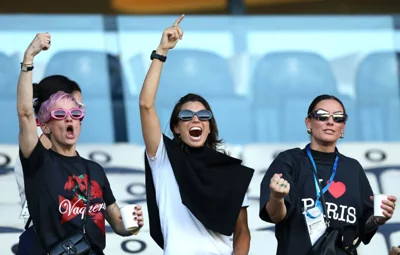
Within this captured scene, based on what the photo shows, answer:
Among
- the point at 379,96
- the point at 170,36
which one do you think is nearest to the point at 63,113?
the point at 170,36

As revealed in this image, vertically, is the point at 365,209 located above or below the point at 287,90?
below

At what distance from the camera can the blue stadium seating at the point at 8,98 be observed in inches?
352

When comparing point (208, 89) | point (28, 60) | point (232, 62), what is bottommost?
point (28, 60)

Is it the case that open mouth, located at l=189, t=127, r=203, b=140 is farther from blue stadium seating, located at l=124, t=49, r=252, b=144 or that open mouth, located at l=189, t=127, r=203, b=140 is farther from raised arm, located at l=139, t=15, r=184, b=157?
blue stadium seating, located at l=124, t=49, r=252, b=144

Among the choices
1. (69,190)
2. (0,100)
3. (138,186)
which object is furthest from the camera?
(0,100)

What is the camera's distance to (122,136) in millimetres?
9102

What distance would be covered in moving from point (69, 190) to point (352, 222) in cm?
146

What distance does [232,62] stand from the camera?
9.38m

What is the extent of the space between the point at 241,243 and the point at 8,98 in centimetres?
379

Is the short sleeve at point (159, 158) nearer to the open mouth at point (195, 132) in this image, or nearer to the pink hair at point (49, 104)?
the open mouth at point (195, 132)

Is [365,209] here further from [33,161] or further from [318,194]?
[33,161]

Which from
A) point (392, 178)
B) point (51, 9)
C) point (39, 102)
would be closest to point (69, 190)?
point (39, 102)

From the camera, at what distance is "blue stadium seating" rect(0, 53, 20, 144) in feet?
29.3

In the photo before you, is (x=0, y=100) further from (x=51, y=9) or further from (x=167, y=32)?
(x=167, y=32)
